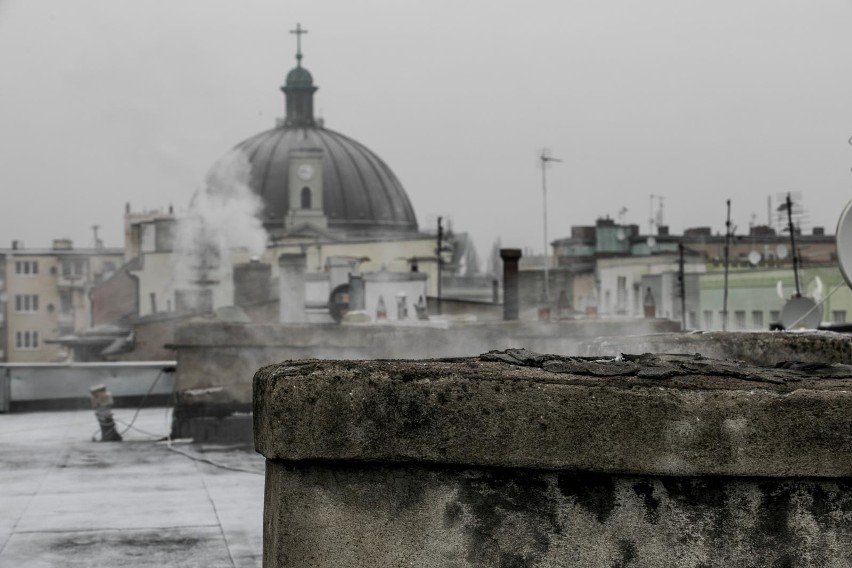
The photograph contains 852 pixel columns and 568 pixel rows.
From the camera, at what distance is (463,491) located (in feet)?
8.77

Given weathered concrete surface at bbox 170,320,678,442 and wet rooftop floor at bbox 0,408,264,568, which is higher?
weathered concrete surface at bbox 170,320,678,442

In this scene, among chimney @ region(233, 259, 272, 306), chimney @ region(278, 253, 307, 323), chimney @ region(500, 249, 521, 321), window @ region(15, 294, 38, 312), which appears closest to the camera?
chimney @ region(500, 249, 521, 321)

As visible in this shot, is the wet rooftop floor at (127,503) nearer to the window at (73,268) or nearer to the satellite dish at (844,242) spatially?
the satellite dish at (844,242)

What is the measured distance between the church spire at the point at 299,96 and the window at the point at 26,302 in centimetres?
2671

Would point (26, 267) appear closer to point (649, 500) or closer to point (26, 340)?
point (26, 340)

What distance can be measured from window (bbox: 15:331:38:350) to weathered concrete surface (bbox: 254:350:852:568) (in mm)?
102862

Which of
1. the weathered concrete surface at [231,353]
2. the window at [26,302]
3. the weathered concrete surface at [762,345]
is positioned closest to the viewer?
the weathered concrete surface at [762,345]

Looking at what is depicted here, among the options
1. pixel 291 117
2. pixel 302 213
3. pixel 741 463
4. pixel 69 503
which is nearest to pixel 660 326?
pixel 69 503

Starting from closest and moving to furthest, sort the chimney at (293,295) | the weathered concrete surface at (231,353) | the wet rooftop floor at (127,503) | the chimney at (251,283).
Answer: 1. the wet rooftop floor at (127,503)
2. the weathered concrete surface at (231,353)
3. the chimney at (293,295)
4. the chimney at (251,283)

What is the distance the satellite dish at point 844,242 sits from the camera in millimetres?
4973

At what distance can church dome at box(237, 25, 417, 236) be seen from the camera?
4284 inches

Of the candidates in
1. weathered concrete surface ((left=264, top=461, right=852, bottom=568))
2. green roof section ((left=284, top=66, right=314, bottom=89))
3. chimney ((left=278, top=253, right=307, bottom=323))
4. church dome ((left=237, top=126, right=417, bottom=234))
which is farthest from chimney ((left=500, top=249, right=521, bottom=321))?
green roof section ((left=284, top=66, right=314, bottom=89))

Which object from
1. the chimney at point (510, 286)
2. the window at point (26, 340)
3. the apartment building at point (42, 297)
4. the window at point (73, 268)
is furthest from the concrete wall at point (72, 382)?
the window at point (73, 268)

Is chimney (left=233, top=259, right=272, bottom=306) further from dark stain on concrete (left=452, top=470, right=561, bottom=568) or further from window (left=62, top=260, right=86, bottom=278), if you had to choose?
window (left=62, top=260, right=86, bottom=278)
